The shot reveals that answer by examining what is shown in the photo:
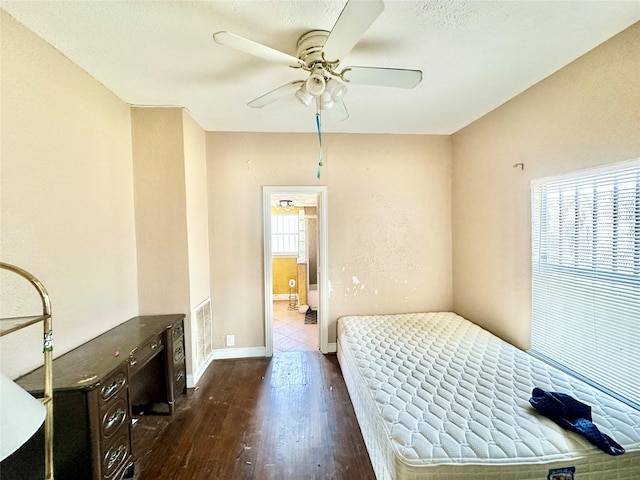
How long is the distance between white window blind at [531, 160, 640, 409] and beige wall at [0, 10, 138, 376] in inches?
139

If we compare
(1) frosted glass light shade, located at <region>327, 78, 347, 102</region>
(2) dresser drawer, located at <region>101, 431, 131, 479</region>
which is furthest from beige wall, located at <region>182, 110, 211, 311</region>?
(1) frosted glass light shade, located at <region>327, 78, 347, 102</region>

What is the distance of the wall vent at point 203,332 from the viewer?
284cm

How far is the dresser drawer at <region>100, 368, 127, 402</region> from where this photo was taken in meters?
1.48

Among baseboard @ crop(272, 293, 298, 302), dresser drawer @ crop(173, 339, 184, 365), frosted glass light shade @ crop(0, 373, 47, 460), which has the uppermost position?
frosted glass light shade @ crop(0, 373, 47, 460)

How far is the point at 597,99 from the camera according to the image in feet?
5.88

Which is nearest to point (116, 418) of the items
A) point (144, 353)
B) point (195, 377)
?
point (144, 353)

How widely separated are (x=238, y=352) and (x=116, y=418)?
5.85 feet

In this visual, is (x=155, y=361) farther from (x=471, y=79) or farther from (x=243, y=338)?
(x=471, y=79)

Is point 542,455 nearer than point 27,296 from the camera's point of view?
Yes

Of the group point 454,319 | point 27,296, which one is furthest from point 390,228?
point 27,296

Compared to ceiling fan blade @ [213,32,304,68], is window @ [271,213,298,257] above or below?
below

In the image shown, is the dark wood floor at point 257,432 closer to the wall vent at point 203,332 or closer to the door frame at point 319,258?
the wall vent at point 203,332

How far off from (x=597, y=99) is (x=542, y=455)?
86.2 inches

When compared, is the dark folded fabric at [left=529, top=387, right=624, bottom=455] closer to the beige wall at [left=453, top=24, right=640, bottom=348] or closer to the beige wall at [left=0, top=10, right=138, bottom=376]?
the beige wall at [left=453, top=24, right=640, bottom=348]
